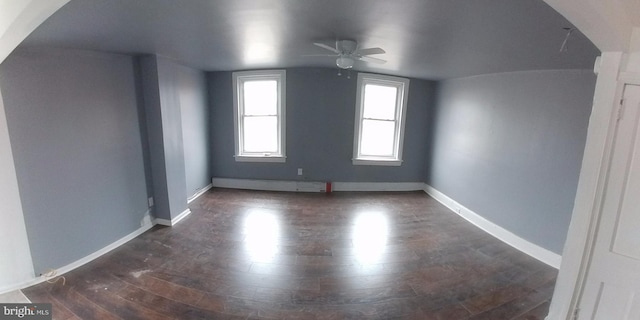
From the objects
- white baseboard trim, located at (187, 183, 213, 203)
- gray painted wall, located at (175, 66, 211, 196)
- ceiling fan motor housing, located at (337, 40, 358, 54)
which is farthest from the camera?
white baseboard trim, located at (187, 183, 213, 203)

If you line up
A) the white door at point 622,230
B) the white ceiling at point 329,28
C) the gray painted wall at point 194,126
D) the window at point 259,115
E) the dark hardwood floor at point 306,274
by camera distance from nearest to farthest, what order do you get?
the white door at point 622,230, the white ceiling at point 329,28, the dark hardwood floor at point 306,274, the gray painted wall at point 194,126, the window at point 259,115

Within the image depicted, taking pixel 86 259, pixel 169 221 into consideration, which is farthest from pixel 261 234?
pixel 86 259

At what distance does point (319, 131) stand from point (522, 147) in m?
3.04

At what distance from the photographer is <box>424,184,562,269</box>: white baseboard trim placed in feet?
8.27

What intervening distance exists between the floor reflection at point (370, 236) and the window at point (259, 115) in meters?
2.03

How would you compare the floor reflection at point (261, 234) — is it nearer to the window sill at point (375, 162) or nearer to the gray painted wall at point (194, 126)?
the gray painted wall at point (194, 126)

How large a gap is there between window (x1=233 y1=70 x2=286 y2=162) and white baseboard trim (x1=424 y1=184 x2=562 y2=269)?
3.19 metres

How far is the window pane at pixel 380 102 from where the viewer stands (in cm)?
455

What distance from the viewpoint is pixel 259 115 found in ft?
14.7

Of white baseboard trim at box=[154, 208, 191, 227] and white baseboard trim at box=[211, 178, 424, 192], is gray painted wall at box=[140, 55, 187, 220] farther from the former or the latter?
white baseboard trim at box=[211, 178, 424, 192]

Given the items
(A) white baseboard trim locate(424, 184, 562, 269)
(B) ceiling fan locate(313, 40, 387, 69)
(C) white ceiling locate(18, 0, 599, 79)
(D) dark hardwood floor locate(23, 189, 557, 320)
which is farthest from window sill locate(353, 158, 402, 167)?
(B) ceiling fan locate(313, 40, 387, 69)

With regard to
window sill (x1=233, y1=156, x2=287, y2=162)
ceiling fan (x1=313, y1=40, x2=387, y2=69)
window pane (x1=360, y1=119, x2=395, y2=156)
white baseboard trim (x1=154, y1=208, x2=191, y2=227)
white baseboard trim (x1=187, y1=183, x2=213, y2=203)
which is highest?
ceiling fan (x1=313, y1=40, x2=387, y2=69)

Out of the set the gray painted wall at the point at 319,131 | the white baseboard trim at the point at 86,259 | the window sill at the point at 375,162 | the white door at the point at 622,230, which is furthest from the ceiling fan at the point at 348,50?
the white baseboard trim at the point at 86,259

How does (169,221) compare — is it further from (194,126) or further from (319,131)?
(319,131)
